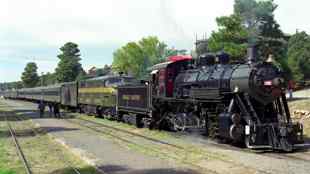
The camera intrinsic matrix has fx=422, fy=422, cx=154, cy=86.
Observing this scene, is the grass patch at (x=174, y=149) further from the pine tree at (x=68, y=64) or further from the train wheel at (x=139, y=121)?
the pine tree at (x=68, y=64)

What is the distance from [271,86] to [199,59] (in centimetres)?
437

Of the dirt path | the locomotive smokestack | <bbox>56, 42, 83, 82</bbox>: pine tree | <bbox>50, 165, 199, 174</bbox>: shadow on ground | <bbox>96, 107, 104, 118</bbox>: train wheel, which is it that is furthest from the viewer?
<bbox>56, 42, 83, 82</bbox>: pine tree

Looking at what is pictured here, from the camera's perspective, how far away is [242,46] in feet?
105

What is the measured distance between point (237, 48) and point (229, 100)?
1720 centimetres

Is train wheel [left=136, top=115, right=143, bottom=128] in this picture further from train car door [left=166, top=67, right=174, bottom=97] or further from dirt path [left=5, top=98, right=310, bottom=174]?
Answer: dirt path [left=5, top=98, right=310, bottom=174]

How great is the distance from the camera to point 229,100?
1552 centimetres

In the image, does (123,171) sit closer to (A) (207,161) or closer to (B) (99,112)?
(A) (207,161)

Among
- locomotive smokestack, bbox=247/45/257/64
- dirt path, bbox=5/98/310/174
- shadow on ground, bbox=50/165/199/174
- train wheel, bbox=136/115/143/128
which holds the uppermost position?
Answer: locomotive smokestack, bbox=247/45/257/64

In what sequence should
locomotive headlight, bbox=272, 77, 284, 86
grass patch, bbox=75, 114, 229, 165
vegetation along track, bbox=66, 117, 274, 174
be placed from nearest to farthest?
vegetation along track, bbox=66, 117, 274, 174 → grass patch, bbox=75, 114, 229, 165 → locomotive headlight, bbox=272, 77, 284, 86

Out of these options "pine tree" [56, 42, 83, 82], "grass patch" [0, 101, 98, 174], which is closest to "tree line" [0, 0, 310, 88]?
"pine tree" [56, 42, 83, 82]

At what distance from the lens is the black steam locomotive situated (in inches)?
552

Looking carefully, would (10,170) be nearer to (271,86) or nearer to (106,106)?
(271,86)

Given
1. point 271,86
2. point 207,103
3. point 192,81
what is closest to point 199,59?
point 192,81

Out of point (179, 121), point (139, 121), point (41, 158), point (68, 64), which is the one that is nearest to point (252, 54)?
point (179, 121)
